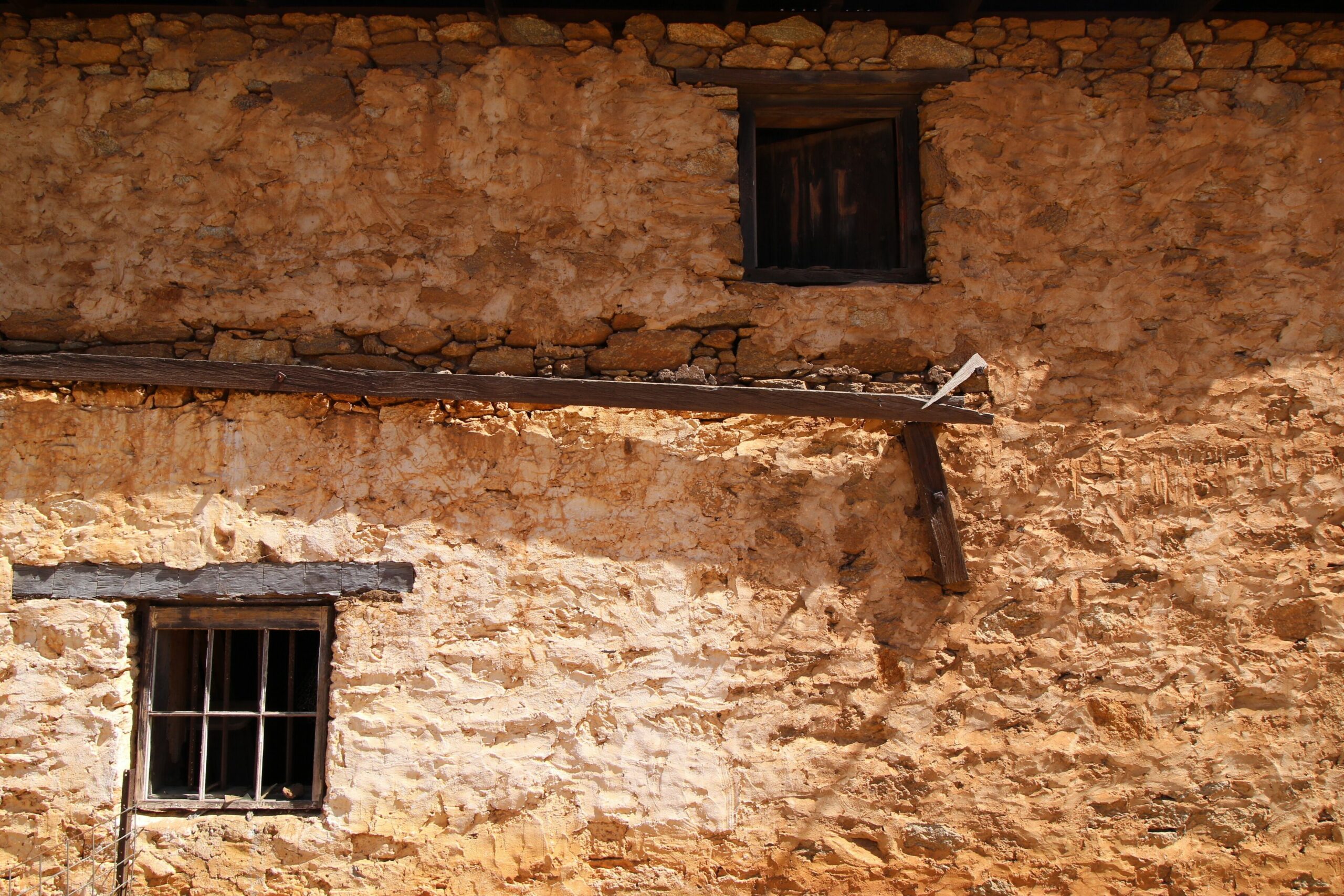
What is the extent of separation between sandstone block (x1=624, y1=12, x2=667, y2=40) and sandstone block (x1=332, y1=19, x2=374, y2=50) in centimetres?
113


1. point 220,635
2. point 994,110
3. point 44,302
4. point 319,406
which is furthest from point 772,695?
point 44,302

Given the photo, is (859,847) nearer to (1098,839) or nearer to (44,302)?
(1098,839)

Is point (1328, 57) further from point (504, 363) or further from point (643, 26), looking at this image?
point (504, 363)

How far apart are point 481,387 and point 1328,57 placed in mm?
3945

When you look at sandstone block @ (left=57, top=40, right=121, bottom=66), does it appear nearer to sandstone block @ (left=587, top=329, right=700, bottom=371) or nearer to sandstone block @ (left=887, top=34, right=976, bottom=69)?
sandstone block @ (left=587, top=329, right=700, bottom=371)

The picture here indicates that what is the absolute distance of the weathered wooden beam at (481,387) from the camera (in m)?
3.50

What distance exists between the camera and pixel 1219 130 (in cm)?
383

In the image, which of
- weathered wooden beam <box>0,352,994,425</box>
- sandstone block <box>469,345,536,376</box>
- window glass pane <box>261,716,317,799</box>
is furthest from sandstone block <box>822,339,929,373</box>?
window glass pane <box>261,716,317,799</box>

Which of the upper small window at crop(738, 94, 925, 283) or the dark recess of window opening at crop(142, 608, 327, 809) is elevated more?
the upper small window at crop(738, 94, 925, 283)

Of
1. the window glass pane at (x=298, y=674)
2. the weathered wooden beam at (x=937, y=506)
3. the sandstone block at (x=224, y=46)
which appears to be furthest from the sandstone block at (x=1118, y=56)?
the window glass pane at (x=298, y=674)

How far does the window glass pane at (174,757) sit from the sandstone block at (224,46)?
279 centimetres

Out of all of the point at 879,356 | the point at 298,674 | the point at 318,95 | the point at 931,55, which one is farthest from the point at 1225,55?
the point at 298,674

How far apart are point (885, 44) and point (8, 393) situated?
3.93 m

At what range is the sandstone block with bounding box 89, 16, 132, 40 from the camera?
3.82 m
